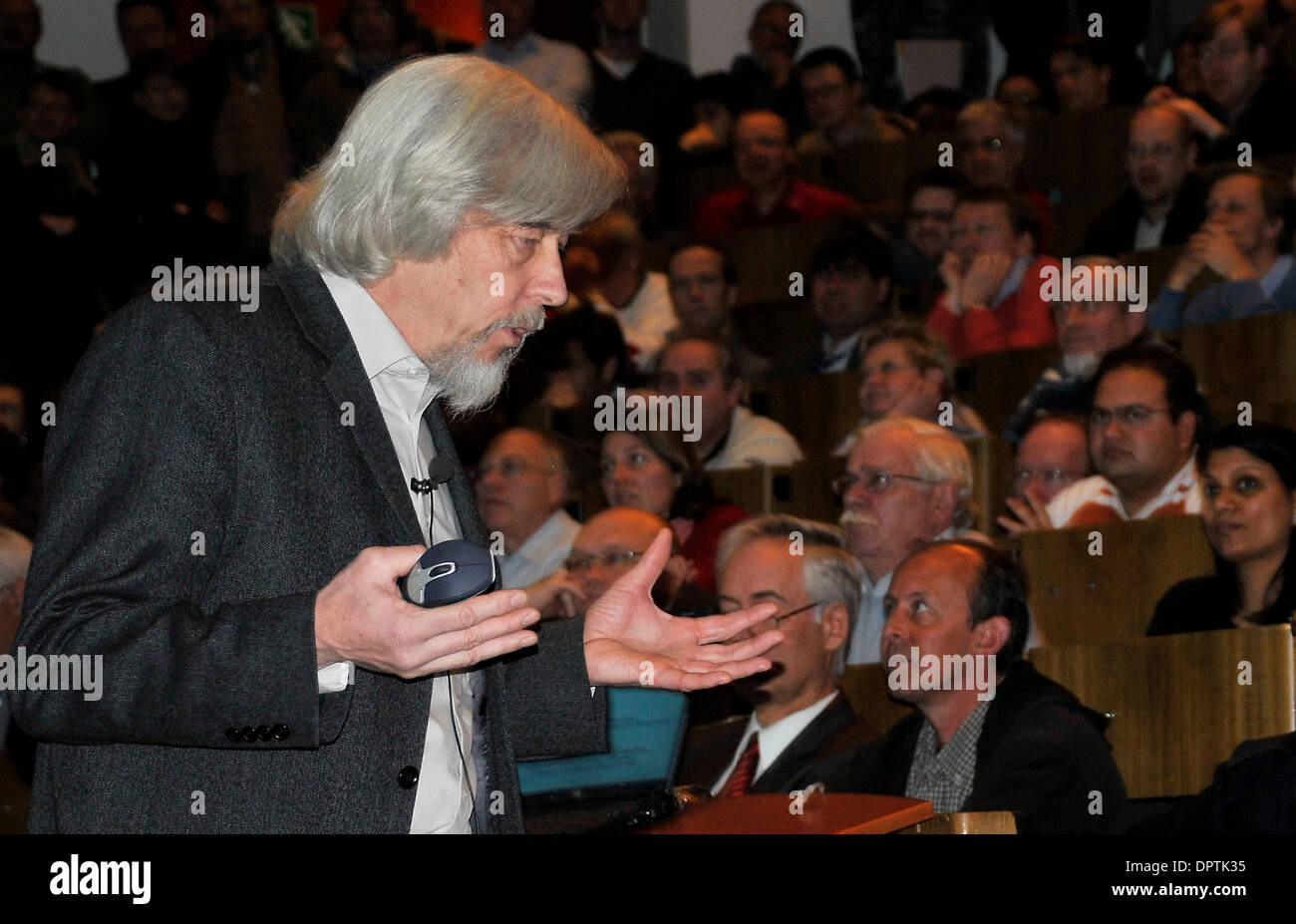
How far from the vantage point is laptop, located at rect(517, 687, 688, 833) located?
7.68ft

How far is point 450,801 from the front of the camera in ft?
4.77

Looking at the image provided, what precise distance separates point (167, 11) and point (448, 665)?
651 cm

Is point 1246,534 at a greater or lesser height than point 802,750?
greater

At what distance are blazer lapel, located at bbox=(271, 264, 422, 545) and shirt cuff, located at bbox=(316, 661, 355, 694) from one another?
135mm

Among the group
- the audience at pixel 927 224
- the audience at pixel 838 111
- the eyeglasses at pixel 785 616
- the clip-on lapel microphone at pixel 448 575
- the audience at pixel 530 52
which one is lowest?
the eyeglasses at pixel 785 616

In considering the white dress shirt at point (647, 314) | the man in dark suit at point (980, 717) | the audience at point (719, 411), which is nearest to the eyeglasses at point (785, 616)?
the man in dark suit at point (980, 717)

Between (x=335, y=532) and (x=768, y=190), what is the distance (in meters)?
5.35

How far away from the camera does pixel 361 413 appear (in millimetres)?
1454

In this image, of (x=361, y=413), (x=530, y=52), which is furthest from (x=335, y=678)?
(x=530, y=52)

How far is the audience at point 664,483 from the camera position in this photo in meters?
4.18

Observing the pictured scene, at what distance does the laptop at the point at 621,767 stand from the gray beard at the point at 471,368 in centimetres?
72

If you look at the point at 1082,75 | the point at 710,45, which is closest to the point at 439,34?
the point at 710,45

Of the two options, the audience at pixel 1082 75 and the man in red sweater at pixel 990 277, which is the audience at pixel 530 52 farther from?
the man in red sweater at pixel 990 277

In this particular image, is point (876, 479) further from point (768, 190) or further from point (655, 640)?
point (768, 190)
